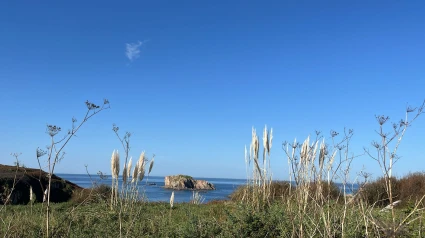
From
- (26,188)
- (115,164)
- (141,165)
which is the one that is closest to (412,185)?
(141,165)

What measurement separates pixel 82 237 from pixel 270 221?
6.25 feet

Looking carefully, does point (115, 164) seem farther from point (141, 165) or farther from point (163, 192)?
point (163, 192)

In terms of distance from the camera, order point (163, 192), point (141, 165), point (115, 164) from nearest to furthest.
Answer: point (141, 165) < point (115, 164) < point (163, 192)

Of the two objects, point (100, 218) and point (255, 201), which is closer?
point (100, 218)

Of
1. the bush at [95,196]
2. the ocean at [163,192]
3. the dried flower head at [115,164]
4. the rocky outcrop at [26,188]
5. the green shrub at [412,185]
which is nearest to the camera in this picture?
the bush at [95,196]

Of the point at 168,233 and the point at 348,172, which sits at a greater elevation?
the point at 348,172

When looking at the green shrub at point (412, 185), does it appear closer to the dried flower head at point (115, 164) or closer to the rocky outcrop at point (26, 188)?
the dried flower head at point (115, 164)

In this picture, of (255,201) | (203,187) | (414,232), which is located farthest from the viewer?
(203,187)

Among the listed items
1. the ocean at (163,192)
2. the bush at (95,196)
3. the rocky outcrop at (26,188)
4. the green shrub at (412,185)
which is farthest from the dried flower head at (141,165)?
the green shrub at (412,185)

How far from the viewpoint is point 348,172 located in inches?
112

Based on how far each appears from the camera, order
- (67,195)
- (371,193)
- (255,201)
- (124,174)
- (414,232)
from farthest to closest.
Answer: (67,195), (371,193), (124,174), (255,201), (414,232)

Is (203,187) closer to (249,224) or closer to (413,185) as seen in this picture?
(413,185)

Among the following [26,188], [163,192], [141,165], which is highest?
[141,165]

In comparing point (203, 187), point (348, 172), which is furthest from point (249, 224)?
point (203, 187)
